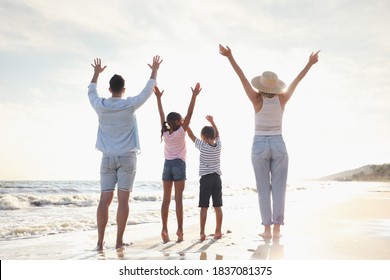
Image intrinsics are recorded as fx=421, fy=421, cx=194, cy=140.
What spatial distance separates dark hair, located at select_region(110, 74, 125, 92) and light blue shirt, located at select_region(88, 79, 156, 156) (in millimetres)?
105

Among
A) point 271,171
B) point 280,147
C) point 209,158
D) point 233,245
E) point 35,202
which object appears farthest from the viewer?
point 35,202

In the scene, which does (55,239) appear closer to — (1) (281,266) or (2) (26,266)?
(2) (26,266)

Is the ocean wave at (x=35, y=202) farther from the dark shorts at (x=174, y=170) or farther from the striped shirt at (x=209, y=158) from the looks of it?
the dark shorts at (x=174, y=170)

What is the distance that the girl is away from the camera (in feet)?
15.7

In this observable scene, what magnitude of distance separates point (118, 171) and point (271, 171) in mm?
1703

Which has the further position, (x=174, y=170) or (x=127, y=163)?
(x=174, y=170)

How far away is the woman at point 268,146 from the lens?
4.65 metres

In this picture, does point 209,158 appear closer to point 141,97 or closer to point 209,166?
point 209,166

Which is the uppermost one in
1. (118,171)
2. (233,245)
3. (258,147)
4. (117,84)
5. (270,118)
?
(117,84)

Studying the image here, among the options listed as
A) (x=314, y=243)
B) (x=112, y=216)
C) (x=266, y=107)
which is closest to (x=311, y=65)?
(x=266, y=107)

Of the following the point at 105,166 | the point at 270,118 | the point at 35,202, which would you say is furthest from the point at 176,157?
the point at 35,202

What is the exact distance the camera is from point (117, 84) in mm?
4422

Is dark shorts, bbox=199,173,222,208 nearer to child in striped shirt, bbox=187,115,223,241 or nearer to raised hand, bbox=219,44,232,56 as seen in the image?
child in striped shirt, bbox=187,115,223,241

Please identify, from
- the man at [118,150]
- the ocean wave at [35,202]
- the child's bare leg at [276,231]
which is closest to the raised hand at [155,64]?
the man at [118,150]
